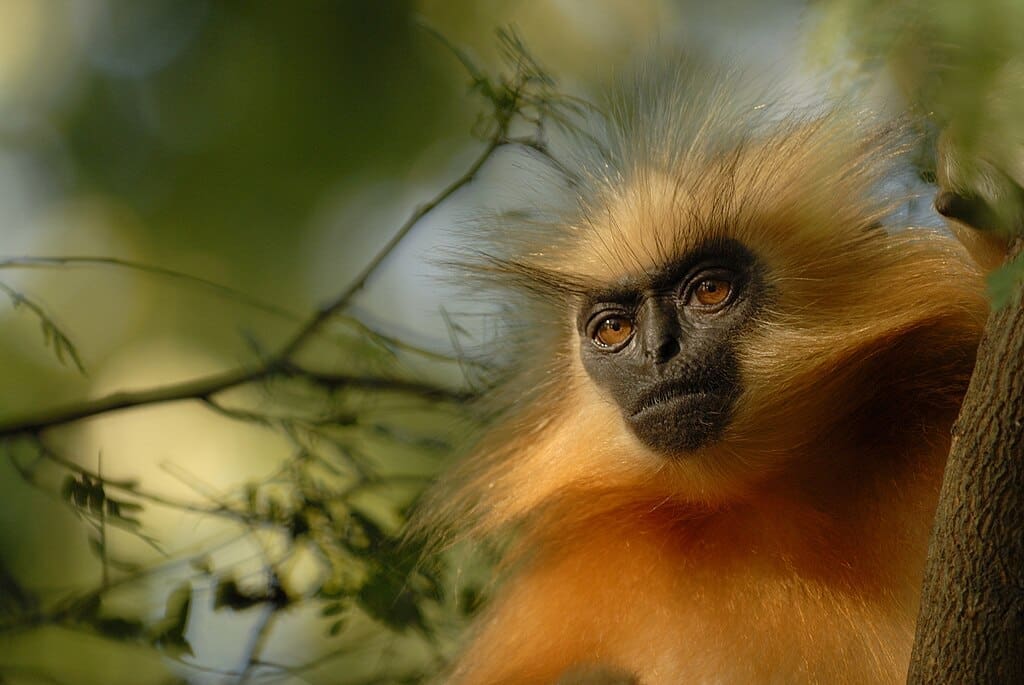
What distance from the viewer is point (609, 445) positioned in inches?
138

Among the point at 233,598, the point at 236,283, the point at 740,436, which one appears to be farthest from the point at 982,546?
the point at 236,283

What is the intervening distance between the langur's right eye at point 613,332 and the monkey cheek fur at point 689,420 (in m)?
0.33

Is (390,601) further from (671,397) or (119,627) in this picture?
(671,397)

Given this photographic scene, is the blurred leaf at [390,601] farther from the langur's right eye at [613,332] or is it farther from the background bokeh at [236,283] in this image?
the langur's right eye at [613,332]

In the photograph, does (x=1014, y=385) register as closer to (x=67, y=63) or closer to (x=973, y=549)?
(x=973, y=549)

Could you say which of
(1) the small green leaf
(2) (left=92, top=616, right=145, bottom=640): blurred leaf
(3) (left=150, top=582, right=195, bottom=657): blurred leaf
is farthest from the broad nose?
(2) (left=92, top=616, right=145, bottom=640): blurred leaf

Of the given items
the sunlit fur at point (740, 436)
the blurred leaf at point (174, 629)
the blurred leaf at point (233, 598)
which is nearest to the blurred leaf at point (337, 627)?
the blurred leaf at point (233, 598)

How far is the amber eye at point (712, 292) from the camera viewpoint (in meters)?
3.42

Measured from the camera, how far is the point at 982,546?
201cm

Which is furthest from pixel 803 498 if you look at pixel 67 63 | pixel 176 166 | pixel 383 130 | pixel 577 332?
pixel 67 63

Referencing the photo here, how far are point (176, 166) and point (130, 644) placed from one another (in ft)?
5.53

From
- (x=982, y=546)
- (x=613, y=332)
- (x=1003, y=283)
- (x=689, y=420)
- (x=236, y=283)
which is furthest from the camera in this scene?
(x=236, y=283)

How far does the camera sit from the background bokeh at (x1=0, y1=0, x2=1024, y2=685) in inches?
137

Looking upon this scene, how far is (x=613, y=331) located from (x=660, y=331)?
30cm
